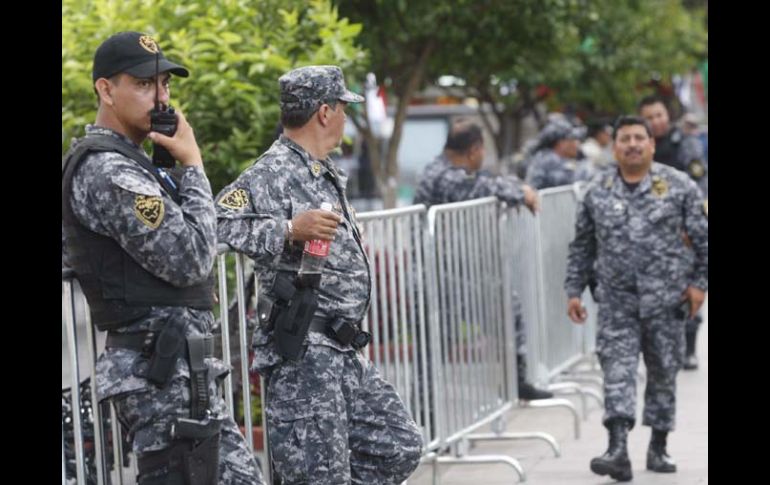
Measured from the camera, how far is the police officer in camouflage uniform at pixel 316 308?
521 cm

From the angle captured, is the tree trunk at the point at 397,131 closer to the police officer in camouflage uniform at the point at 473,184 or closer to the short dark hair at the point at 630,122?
the police officer in camouflage uniform at the point at 473,184

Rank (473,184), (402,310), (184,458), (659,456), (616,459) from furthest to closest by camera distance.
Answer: (473,184) → (659,456) → (616,459) → (402,310) → (184,458)

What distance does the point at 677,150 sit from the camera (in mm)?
12641

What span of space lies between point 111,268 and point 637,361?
171 inches

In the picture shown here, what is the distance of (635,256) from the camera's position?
26.7 feet

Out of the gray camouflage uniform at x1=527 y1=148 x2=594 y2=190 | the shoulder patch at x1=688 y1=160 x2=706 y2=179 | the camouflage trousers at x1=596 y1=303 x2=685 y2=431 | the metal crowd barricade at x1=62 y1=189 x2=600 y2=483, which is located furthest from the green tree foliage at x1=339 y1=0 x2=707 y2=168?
the camouflage trousers at x1=596 y1=303 x2=685 y2=431

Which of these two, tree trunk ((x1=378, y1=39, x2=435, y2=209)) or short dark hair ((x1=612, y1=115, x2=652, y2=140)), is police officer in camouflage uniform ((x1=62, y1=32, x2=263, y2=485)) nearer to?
short dark hair ((x1=612, y1=115, x2=652, y2=140))

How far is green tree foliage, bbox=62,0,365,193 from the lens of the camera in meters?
7.64

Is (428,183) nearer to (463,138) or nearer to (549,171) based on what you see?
(463,138)

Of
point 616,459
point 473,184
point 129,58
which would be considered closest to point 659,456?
point 616,459

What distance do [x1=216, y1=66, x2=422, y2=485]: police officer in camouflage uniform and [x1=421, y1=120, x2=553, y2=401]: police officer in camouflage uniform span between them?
416 centimetres

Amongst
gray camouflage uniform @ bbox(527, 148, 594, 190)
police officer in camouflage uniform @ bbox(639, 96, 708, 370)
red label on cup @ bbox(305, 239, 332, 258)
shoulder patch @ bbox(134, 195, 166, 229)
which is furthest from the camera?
gray camouflage uniform @ bbox(527, 148, 594, 190)

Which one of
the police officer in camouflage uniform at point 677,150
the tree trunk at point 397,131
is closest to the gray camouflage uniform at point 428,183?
the police officer in camouflage uniform at point 677,150
